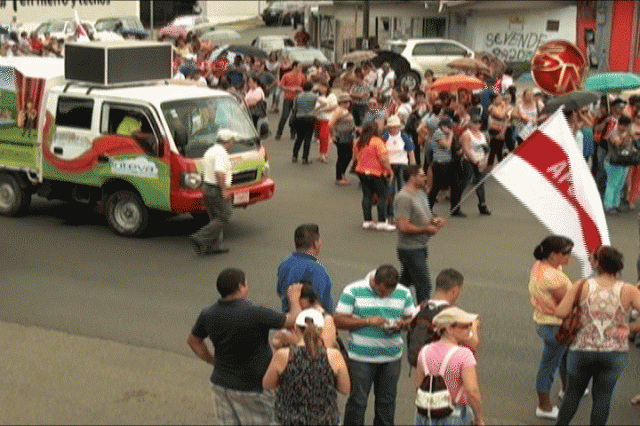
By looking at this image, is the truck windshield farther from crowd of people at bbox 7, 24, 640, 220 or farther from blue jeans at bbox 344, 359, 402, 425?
blue jeans at bbox 344, 359, 402, 425

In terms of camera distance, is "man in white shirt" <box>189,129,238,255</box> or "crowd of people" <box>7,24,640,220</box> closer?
"man in white shirt" <box>189,129,238,255</box>

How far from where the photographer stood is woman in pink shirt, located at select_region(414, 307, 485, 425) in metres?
6.70

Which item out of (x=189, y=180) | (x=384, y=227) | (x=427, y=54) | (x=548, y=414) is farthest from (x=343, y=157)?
(x=427, y=54)

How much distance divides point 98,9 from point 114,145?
55.2m

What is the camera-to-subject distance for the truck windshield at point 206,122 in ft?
49.1

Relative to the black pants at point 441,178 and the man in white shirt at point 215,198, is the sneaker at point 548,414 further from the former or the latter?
the black pants at point 441,178

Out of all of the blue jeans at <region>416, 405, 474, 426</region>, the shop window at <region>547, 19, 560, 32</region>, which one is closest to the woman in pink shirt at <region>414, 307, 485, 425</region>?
the blue jeans at <region>416, 405, 474, 426</region>

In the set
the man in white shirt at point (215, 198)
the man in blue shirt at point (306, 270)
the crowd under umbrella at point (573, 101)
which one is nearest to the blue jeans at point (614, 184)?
the crowd under umbrella at point (573, 101)

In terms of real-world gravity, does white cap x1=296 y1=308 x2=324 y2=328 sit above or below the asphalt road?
above

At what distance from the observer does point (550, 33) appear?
41.8m

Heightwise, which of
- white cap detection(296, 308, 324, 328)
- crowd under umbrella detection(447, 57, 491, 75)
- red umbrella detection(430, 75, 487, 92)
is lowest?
crowd under umbrella detection(447, 57, 491, 75)

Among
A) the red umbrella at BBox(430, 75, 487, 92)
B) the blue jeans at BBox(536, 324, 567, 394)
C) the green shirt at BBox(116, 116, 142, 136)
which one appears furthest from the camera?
the red umbrella at BBox(430, 75, 487, 92)

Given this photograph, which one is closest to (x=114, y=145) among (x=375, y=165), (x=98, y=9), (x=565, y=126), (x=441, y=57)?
(x=375, y=165)

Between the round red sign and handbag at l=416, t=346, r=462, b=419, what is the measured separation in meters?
12.7
